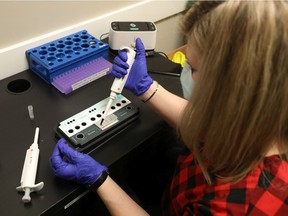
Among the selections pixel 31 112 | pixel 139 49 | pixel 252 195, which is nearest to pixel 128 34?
pixel 139 49

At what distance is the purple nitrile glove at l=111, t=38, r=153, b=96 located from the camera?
0.82 metres

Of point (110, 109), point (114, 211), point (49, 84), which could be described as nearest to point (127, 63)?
point (110, 109)

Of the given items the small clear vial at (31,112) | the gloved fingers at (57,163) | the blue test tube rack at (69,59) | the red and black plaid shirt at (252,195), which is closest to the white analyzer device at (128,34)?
the blue test tube rack at (69,59)

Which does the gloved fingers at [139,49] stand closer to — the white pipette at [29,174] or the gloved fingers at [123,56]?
the gloved fingers at [123,56]

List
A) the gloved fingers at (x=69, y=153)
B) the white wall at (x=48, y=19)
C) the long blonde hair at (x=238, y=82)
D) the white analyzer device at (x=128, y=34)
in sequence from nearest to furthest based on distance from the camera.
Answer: the long blonde hair at (x=238, y=82)
the gloved fingers at (x=69, y=153)
the white wall at (x=48, y=19)
the white analyzer device at (x=128, y=34)

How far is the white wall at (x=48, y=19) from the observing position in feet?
2.94

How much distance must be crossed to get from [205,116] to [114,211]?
12.8 inches

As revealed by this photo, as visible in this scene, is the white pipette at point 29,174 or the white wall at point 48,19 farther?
the white wall at point 48,19

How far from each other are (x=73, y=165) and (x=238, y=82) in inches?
15.6

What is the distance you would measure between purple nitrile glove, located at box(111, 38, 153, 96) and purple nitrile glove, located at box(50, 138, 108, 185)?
247mm

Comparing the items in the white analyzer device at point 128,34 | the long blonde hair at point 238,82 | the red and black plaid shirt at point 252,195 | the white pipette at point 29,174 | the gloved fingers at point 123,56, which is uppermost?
the long blonde hair at point 238,82

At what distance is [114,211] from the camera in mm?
703

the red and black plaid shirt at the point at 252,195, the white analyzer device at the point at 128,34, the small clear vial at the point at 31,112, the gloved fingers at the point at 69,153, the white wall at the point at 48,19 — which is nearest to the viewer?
the red and black plaid shirt at the point at 252,195

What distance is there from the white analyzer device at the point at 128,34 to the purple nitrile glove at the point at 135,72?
4.4 inches
